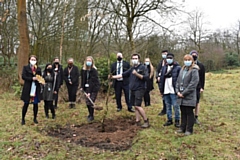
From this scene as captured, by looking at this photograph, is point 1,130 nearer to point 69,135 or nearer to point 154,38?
point 69,135

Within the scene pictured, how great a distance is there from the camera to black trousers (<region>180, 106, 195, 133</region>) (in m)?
5.88

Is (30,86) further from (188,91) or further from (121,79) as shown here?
(188,91)

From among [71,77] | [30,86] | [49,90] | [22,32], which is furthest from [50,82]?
[22,32]

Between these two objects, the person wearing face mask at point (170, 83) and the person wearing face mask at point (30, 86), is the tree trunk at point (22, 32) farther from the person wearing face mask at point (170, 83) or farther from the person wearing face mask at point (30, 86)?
the person wearing face mask at point (170, 83)

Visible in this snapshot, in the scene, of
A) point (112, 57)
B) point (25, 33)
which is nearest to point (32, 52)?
point (25, 33)

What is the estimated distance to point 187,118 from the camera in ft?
19.6

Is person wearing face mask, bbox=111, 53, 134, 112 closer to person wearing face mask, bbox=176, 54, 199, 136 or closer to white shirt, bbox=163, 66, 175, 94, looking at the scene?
white shirt, bbox=163, 66, 175, 94

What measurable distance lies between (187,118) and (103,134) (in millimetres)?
2031

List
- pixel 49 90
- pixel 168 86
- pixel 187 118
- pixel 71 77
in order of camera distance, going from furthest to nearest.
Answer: pixel 71 77 < pixel 49 90 < pixel 168 86 < pixel 187 118

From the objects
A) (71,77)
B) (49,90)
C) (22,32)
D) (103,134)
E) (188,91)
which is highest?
(22,32)

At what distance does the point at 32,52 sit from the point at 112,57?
616 centimetres

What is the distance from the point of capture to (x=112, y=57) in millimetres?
12023

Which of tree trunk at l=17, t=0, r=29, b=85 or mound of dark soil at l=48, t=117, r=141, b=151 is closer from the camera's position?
mound of dark soil at l=48, t=117, r=141, b=151

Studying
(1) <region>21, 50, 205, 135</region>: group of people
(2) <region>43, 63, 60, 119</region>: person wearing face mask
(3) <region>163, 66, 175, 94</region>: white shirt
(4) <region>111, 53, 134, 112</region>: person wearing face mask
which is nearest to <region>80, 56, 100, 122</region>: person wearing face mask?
(1) <region>21, 50, 205, 135</region>: group of people
